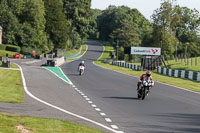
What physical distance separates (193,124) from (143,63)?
5479cm

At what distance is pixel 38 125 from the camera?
9711 mm

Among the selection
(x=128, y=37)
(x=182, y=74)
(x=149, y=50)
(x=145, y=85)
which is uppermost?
(x=128, y=37)

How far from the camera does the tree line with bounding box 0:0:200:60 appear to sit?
89875 millimetres

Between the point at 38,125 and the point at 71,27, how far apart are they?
4818 inches

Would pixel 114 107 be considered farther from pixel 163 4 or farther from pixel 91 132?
pixel 163 4

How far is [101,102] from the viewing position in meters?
16.6

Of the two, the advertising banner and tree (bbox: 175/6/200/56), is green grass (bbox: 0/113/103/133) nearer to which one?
the advertising banner

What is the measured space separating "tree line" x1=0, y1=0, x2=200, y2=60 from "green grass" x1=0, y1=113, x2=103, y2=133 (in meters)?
50.4

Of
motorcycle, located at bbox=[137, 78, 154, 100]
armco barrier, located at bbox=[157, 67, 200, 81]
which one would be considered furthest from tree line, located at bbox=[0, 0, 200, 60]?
motorcycle, located at bbox=[137, 78, 154, 100]

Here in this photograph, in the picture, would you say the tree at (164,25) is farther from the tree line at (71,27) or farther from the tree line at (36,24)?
the tree line at (36,24)

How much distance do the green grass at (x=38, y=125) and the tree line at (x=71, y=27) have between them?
1984 inches

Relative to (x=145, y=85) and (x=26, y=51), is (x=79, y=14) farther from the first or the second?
(x=145, y=85)

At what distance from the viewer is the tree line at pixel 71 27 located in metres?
89.9

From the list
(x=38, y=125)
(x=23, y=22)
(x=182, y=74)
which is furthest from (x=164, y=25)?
(x=38, y=125)
